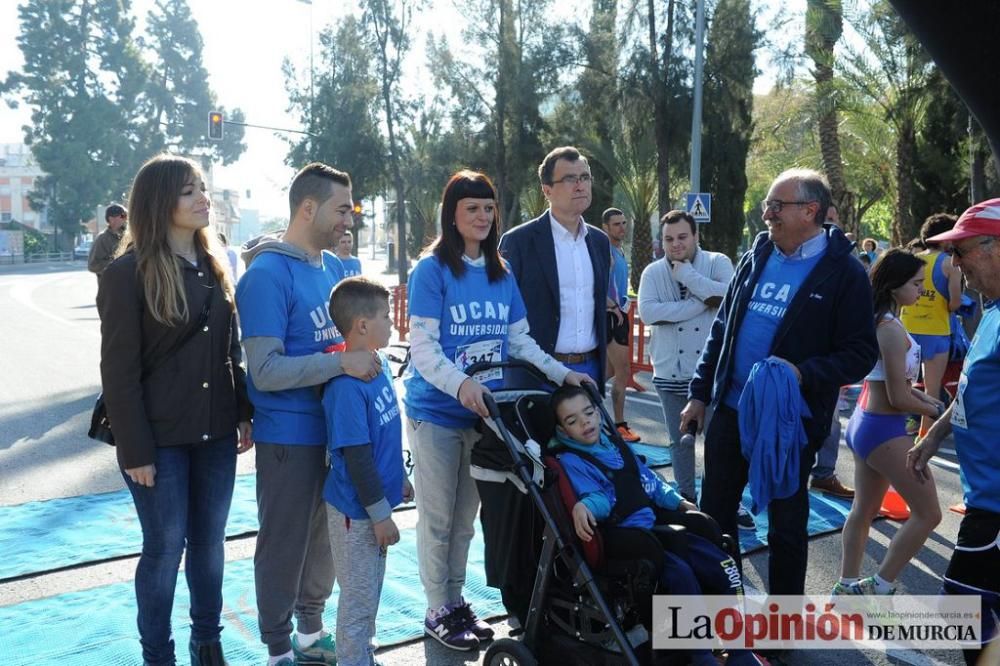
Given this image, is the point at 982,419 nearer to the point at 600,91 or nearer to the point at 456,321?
the point at 456,321

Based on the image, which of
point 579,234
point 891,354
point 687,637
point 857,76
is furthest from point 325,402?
point 857,76

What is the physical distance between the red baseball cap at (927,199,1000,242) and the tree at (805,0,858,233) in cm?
1848

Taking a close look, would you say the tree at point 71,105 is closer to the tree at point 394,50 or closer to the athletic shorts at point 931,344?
the tree at point 394,50

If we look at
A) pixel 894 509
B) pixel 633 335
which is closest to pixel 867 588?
pixel 894 509

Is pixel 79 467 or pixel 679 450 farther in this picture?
pixel 79 467

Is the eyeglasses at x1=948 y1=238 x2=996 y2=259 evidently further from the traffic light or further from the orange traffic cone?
the traffic light

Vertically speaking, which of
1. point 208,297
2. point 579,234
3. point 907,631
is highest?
point 579,234

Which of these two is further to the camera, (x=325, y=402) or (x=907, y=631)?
(x=907, y=631)

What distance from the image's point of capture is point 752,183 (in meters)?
42.9

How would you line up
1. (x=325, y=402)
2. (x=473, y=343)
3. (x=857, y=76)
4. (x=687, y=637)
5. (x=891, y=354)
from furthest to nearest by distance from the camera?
(x=857, y=76)
(x=891, y=354)
(x=473, y=343)
(x=325, y=402)
(x=687, y=637)

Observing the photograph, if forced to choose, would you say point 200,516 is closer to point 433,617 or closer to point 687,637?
point 433,617

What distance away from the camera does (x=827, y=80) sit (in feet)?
73.1

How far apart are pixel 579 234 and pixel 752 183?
134 feet

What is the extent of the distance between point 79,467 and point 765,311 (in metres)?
6.09
